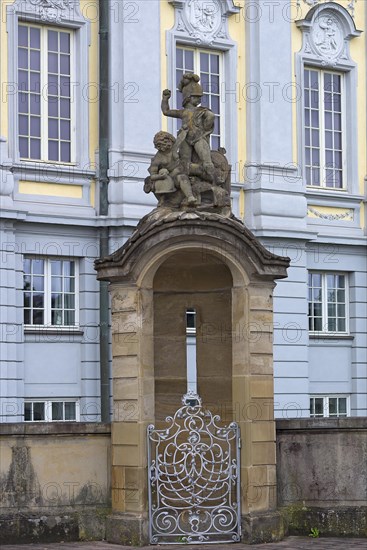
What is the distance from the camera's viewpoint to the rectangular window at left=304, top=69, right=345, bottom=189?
1293 inches

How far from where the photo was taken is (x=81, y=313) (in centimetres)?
2916

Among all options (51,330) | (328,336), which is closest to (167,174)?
(51,330)

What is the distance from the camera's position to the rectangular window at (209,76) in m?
31.1

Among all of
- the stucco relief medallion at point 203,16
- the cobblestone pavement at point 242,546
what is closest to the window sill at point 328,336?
the stucco relief medallion at point 203,16

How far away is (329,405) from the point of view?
32531 mm

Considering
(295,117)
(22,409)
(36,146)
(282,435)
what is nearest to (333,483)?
(282,435)

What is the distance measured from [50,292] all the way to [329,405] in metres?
7.27

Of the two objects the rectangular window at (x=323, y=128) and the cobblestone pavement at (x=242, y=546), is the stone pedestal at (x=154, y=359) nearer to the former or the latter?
the cobblestone pavement at (x=242, y=546)

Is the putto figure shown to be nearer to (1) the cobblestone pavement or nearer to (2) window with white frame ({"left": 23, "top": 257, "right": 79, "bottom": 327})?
(1) the cobblestone pavement

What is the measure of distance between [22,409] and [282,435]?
10.6 metres

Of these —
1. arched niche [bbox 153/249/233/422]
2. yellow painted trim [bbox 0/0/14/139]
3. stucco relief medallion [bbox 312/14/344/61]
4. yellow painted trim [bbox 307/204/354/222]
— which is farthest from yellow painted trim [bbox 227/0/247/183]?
arched niche [bbox 153/249/233/422]

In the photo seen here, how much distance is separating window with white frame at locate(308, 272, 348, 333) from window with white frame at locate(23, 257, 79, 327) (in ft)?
20.0

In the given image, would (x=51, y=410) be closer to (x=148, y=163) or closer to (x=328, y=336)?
(x=148, y=163)

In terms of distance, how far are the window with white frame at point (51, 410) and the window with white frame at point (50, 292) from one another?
1.52 metres
